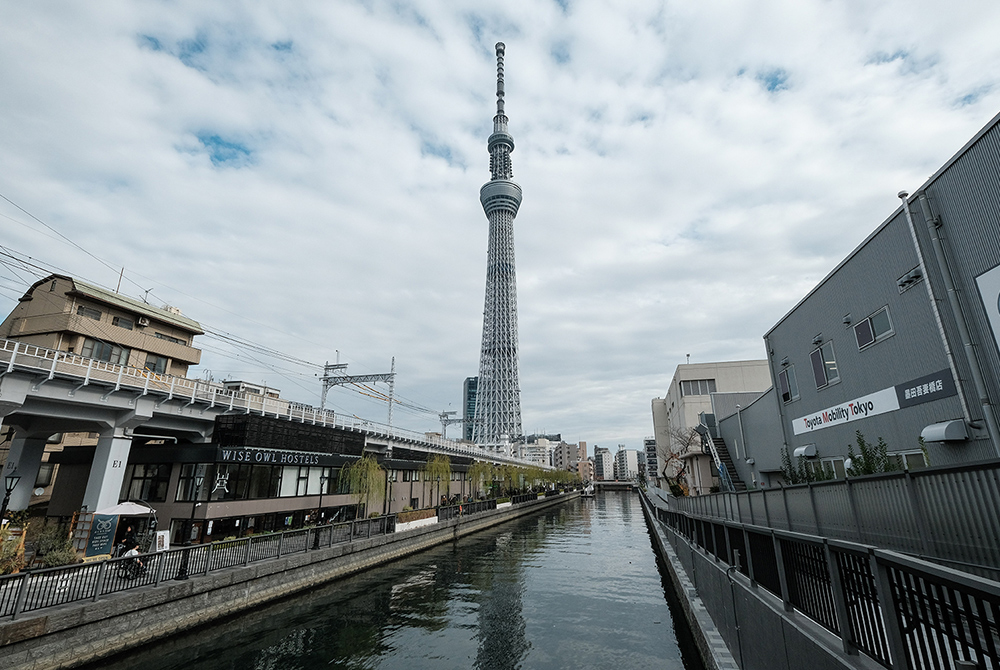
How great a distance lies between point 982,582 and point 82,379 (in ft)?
99.6

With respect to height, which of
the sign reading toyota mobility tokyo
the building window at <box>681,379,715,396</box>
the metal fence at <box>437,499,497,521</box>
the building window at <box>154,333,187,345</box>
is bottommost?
the metal fence at <box>437,499,497,521</box>

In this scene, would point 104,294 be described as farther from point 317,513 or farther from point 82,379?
point 317,513

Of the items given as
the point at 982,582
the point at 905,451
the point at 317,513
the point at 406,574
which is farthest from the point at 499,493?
the point at 982,582

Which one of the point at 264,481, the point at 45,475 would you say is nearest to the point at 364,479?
the point at 264,481

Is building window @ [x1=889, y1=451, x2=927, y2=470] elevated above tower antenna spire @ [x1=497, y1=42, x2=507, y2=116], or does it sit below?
below

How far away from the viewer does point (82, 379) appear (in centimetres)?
2228

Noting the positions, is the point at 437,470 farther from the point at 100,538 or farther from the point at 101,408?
the point at 100,538

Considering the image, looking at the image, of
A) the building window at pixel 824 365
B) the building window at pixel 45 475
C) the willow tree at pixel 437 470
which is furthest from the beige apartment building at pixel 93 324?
the building window at pixel 824 365

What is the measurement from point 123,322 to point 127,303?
1.87m

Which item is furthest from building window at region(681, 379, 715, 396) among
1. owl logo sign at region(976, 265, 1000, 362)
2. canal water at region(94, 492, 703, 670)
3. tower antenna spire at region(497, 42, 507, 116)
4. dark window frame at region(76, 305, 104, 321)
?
tower antenna spire at region(497, 42, 507, 116)

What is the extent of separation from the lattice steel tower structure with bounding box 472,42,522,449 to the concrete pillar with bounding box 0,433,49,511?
391 feet

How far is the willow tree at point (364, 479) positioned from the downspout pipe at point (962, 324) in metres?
32.6

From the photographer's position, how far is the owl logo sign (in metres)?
10.8

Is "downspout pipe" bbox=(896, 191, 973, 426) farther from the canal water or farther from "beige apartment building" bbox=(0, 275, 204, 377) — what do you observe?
"beige apartment building" bbox=(0, 275, 204, 377)
